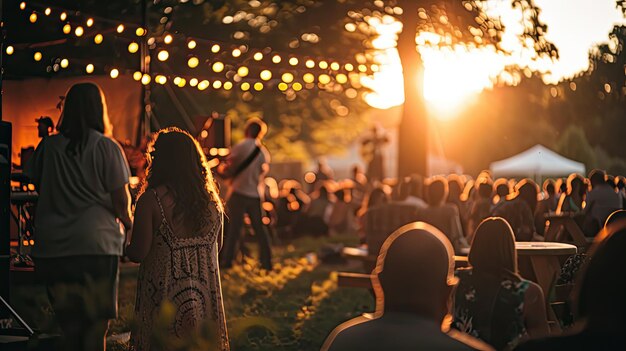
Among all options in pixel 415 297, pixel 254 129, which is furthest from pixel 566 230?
pixel 415 297

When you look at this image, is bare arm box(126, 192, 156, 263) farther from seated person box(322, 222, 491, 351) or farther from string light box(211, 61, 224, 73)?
string light box(211, 61, 224, 73)

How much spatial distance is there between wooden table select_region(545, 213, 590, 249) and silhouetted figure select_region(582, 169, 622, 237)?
206cm

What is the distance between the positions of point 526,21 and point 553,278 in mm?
12735

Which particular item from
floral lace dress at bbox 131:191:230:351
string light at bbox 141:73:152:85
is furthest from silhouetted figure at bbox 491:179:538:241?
floral lace dress at bbox 131:191:230:351

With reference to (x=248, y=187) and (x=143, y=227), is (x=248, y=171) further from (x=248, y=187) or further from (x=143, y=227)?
(x=143, y=227)

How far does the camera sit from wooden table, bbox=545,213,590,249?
1140 centimetres

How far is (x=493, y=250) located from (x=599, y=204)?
8.90 meters

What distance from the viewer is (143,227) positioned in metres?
6.71

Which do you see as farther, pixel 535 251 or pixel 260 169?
pixel 260 169

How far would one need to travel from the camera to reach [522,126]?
79500 mm

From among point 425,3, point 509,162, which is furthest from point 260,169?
point 509,162

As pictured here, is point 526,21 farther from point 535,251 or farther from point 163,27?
point 535,251

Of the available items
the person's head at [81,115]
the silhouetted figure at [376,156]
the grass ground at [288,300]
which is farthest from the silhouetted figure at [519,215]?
the silhouetted figure at [376,156]

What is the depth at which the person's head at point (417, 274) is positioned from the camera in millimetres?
3887
